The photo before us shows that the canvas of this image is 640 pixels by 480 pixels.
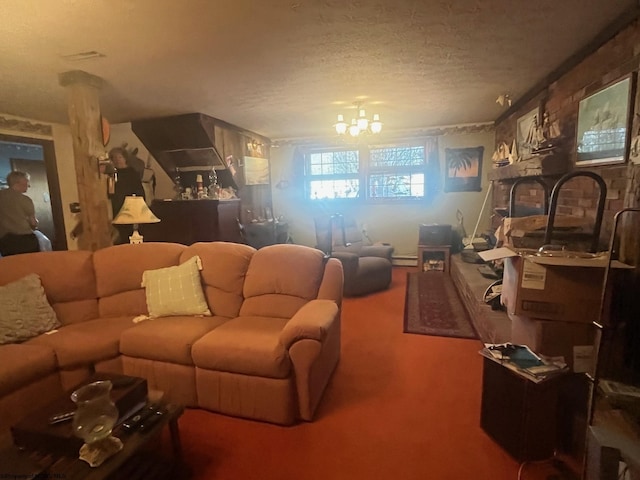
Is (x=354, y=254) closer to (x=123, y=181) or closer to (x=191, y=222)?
(x=191, y=222)

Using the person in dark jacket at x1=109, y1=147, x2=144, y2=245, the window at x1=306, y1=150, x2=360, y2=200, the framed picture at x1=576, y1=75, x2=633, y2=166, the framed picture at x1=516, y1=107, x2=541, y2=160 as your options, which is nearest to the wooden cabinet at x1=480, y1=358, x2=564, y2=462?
the framed picture at x1=576, y1=75, x2=633, y2=166

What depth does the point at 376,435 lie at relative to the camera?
1844 millimetres

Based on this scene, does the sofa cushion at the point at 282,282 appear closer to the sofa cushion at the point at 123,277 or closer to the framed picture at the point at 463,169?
the sofa cushion at the point at 123,277

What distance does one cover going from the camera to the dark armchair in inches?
164

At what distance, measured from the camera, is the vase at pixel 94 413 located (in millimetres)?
1306

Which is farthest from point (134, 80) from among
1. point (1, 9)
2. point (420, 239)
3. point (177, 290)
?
point (420, 239)

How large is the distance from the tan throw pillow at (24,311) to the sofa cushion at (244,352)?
1154mm

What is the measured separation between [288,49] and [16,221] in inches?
151

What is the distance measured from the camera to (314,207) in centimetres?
616

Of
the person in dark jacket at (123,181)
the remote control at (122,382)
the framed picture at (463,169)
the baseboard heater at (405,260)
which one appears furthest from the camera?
the baseboard heater at (405,260)

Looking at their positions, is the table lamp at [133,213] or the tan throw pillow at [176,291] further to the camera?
the table lamp at [133,213]

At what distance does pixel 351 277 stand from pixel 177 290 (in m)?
2.21

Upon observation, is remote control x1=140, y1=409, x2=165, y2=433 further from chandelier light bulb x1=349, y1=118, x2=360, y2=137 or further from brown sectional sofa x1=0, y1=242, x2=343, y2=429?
chandelier light bulb x1=349, y1=118, x2=360, y2=137

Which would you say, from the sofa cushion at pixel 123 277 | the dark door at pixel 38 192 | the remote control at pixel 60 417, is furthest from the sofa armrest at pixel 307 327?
the dark door at pixel 38 192
